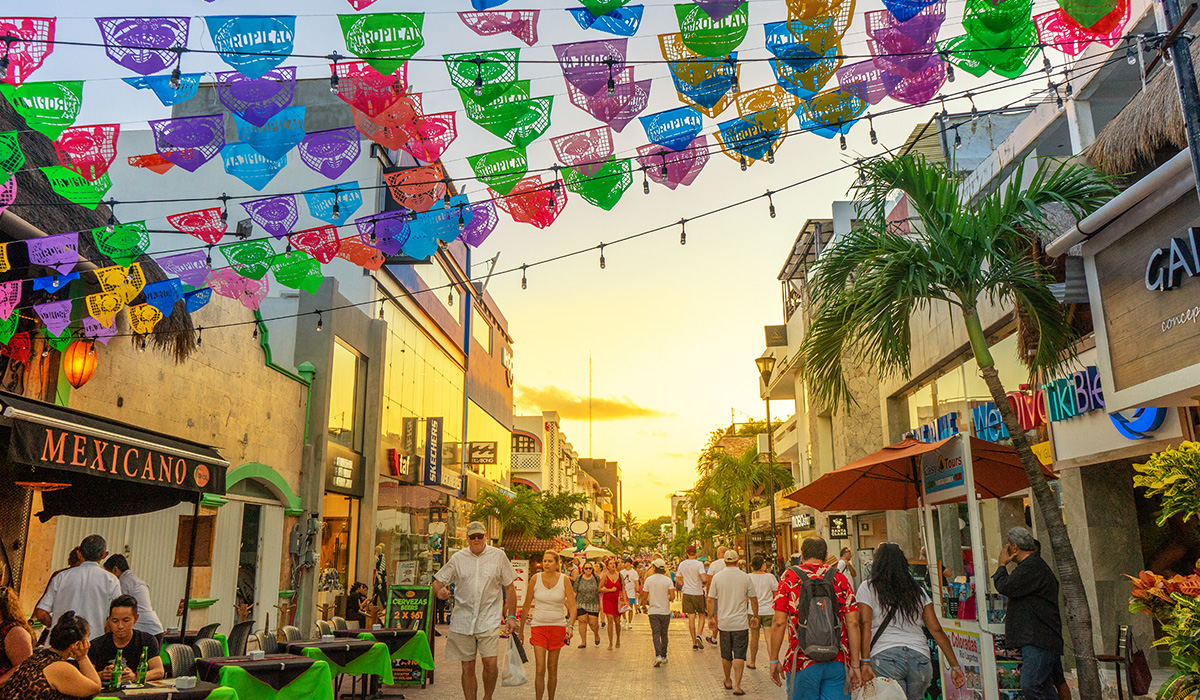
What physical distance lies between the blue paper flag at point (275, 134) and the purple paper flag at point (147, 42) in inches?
46.9

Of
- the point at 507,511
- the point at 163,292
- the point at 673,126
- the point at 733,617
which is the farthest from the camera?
the point at 507,511

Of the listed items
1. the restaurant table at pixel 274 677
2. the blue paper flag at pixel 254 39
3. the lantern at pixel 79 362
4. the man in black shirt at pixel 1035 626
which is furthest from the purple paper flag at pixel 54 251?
the man in black shirt at pixel 1035 626

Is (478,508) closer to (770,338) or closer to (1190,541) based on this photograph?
(770,338)

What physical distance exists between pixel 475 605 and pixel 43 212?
686 cm

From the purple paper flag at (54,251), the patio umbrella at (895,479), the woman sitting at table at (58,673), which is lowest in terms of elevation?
the woman sitting at table at (58,673)

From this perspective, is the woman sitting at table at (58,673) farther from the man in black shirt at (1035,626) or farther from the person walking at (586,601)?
the person walking at (586,601)

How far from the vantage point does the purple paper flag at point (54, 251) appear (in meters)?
8.87

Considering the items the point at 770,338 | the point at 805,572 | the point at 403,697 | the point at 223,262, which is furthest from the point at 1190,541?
the point at 770,338

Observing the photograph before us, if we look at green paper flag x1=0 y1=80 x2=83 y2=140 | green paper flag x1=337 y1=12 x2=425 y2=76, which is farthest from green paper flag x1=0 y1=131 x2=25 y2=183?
green paper flag x1=337 y1=12 x2=425 y2=76

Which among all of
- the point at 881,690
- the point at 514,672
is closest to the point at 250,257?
the point at 514,672

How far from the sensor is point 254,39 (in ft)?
21.9

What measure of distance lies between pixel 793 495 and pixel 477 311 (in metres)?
30.6

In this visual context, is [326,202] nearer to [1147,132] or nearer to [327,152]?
[327,152]

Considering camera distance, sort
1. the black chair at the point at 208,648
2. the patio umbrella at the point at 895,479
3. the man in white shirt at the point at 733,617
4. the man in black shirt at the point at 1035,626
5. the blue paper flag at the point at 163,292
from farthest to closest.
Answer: the blue paper flag at the point at 163,292 < the man in white shirt at the point at 733,617 < the patio umbrella at the point at 895,479 < the black chair at the point at 208,648 < the man in black shirt at the point at 1035,626
